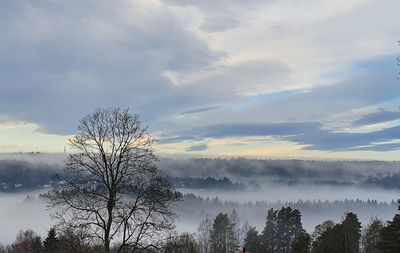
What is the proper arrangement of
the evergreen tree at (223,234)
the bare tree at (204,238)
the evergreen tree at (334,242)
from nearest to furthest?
the evergreen tree at (334,242)
the evergreen tree at (223,234)
the bare tree at (204,238)

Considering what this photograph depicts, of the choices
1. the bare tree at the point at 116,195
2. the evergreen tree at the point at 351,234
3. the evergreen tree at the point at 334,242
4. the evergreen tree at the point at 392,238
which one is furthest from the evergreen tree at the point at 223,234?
the bare tree at the point at 116,195

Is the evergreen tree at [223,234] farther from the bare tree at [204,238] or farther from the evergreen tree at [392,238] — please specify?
the evergreen tree at [392,238]

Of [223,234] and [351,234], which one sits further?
[223,234]

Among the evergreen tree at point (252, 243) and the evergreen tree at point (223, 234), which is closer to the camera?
the evergreen tree at point (252, 243)

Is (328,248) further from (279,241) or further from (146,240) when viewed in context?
(146,240)

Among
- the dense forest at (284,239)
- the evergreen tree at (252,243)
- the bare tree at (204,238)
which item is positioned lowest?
the bare tree at (204,238)

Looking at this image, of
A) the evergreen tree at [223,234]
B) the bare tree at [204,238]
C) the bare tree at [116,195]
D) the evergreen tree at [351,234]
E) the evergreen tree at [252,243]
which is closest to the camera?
the bare tree at [116,195]

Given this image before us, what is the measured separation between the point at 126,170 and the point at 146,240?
3745 millimetres

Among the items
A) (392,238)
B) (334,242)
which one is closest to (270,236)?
(334,242)

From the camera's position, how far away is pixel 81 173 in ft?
80.6

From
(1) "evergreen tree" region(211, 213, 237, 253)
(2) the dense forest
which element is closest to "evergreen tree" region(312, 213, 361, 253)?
(2) the dense forest

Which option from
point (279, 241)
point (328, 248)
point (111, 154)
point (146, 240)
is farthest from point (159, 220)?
point (279, 241)

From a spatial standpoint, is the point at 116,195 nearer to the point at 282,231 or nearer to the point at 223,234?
the point at 282,231

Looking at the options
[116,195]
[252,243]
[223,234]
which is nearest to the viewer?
[116,195]
